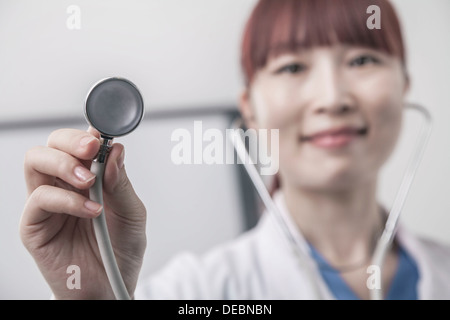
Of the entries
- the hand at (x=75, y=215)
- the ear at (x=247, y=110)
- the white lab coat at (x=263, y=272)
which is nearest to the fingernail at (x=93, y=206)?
the hand at (x=75, y=215)

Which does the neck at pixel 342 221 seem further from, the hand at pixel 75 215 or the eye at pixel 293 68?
the hand at pixel 75 215

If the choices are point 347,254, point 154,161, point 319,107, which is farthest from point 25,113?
point 347,254

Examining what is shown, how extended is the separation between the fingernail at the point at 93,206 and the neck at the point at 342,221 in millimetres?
381

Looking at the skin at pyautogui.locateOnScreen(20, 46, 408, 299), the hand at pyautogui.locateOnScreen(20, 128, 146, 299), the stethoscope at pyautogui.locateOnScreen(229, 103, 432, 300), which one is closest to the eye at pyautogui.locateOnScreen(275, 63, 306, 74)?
the skin at pyautogui.locateOnScreen(20, 46, 408, 299)

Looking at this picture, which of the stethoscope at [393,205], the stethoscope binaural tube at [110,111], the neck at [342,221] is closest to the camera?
the stethoscope binaural tube at [110,111]

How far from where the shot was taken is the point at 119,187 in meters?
0.44

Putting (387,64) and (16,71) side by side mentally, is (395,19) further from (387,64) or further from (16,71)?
(16,71)

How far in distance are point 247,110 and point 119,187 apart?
33 cm

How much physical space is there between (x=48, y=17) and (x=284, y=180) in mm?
403

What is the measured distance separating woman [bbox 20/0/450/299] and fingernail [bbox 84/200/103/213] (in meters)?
0.08

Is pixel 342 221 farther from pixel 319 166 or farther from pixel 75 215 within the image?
pixel 75 215

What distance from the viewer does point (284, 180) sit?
74 centimetres

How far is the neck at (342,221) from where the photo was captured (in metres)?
0.70
